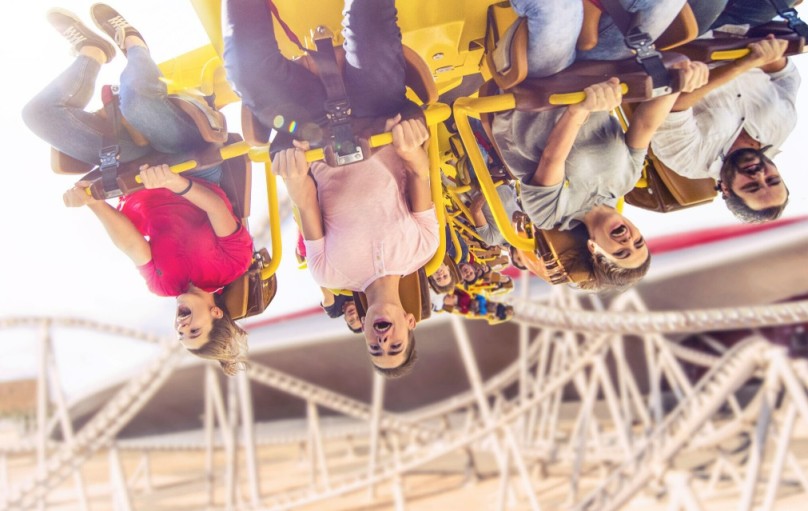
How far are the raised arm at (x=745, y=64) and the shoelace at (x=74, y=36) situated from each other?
5.36ft

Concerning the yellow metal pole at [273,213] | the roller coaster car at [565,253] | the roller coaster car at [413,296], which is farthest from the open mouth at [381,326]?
the roller coaster car at [565,253]

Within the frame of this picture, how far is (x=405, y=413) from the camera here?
32.2 feet

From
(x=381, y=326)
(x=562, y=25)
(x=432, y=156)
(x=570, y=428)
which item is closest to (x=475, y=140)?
(x=432, y=156)

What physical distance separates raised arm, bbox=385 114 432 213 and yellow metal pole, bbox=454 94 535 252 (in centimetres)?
12

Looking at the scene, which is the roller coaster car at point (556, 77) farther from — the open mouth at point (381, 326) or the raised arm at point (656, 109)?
the open mouth at point (381, 326)

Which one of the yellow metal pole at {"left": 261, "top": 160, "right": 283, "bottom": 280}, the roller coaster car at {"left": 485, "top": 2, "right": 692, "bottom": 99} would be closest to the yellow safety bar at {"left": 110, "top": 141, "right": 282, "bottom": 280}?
the yellow metal pole at {"left": 261, "top": 160, "right": 283, "bottom": 280}

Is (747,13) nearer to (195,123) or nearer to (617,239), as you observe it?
(617,239)

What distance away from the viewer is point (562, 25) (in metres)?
1.34

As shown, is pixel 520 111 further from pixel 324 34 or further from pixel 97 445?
pixel 97 445

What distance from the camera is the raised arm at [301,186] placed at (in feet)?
4.58

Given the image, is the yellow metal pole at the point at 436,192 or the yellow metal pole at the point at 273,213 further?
the yellow metal pole at the point at 273,213

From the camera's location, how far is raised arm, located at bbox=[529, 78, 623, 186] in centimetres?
135

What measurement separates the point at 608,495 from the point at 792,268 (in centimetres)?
382

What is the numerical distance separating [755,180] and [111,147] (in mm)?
1755
